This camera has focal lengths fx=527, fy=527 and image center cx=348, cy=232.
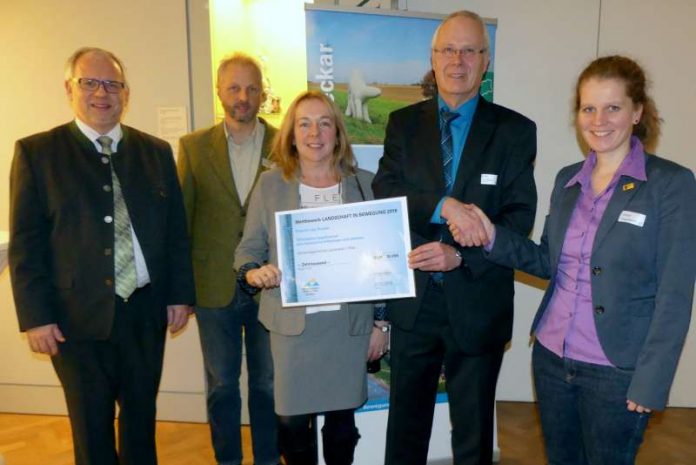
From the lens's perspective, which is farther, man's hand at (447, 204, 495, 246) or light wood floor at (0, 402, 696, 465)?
light wood floor at (0, 402, 696, 465)

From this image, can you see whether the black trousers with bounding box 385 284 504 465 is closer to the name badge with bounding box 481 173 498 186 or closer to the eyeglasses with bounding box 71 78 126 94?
the name badge with bounding box 481 173 498 186

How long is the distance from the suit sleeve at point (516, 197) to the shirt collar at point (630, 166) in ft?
0.64

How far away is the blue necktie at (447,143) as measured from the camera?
205 cm

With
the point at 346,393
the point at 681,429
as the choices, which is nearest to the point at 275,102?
the point at 346,393

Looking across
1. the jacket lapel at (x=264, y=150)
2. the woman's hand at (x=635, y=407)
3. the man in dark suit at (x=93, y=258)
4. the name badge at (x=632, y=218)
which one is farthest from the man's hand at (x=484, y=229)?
the man in dark suit at (x=93, y=258)

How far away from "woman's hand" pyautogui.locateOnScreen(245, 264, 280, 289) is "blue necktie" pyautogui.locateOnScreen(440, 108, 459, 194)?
742 mm

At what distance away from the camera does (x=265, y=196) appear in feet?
7.26

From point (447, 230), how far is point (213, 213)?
1253mm

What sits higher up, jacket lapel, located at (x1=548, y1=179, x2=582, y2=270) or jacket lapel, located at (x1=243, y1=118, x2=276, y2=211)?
jacket lapel, located at (x1=243, y1=118, x2=276, y2=211)

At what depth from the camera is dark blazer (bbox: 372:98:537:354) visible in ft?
6.55

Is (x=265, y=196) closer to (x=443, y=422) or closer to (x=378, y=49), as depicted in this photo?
(x=378, y=49)

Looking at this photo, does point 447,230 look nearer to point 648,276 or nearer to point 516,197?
point 516,197

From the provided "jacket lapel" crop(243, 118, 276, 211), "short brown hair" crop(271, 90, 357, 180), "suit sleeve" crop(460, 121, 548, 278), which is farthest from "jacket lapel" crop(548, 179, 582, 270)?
"jacket lapel" crop(243, 118, 276, 211)

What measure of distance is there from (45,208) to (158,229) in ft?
1.39
